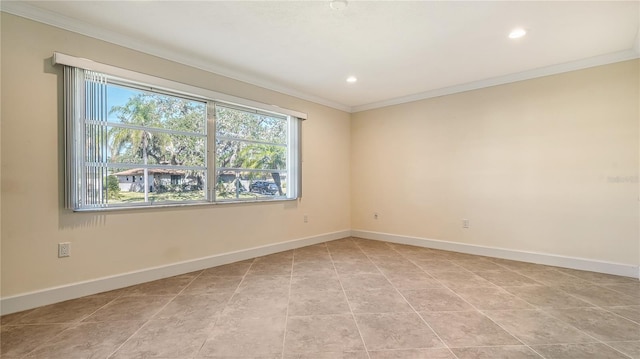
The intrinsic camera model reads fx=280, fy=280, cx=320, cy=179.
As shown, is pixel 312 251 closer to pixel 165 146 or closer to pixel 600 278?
pixel 165 146

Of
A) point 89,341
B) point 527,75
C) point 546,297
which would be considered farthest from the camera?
point 527,75

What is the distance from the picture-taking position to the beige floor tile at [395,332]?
1885mm

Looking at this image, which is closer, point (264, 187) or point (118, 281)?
point (118, 281)

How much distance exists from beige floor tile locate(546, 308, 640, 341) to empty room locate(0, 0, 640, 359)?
2 cm

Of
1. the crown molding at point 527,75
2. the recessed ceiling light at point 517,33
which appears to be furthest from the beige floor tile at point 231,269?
the recessed ceiling light at point 517,33

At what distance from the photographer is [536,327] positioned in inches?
82.7

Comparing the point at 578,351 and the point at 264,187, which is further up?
the point at 264,187

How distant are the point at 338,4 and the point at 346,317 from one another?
8.46ft

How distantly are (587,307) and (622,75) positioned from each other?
2.78m

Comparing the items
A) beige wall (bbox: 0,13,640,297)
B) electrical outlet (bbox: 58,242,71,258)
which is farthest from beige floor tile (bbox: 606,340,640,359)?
electrical outlet (bbox: 58,242,71,258)

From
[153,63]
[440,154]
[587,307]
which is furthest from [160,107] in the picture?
[587,307]

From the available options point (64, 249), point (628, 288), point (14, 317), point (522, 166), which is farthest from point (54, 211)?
point (628, 288)

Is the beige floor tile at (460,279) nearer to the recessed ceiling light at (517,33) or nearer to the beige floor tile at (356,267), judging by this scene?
the beige floor tile at (356,267)

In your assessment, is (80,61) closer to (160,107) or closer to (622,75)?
(160,107)
